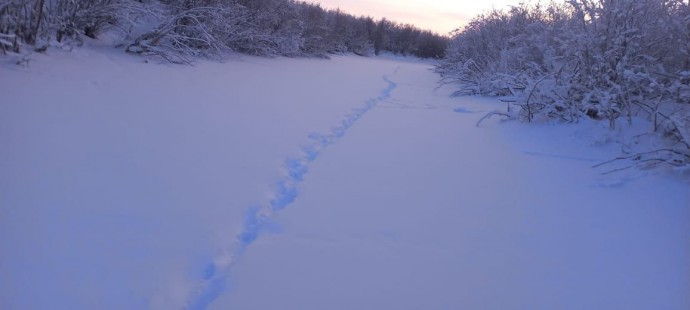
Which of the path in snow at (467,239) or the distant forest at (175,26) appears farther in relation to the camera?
the distant forest at (175,26)

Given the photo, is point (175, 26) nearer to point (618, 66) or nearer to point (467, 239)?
point (618, 66)

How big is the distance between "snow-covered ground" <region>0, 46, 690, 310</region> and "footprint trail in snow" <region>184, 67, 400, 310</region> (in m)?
0.01

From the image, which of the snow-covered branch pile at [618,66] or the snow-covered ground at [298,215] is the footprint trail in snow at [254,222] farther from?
the snow-covered branch pile at [618,66]

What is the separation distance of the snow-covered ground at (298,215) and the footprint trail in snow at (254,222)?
12 mm

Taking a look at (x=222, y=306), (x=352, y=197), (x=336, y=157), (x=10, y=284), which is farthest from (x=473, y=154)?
(x=10, y=284)

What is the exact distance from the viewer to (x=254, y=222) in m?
2.42

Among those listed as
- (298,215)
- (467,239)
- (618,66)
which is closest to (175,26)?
(298,215)

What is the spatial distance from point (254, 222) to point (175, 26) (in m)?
6.98

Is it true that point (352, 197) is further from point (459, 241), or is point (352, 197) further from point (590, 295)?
point (590, 295)

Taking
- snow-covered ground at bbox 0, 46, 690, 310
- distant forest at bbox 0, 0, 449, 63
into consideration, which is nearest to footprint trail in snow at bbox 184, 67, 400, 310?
snow-covered ground at bbox 0, 46, 690, 310

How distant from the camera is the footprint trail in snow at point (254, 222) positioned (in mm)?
1801

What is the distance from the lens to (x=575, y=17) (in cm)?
613

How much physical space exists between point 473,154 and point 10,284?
3.75 meters

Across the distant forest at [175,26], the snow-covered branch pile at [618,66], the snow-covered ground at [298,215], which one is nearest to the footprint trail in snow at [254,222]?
the snow-covered ground at [298,215]
